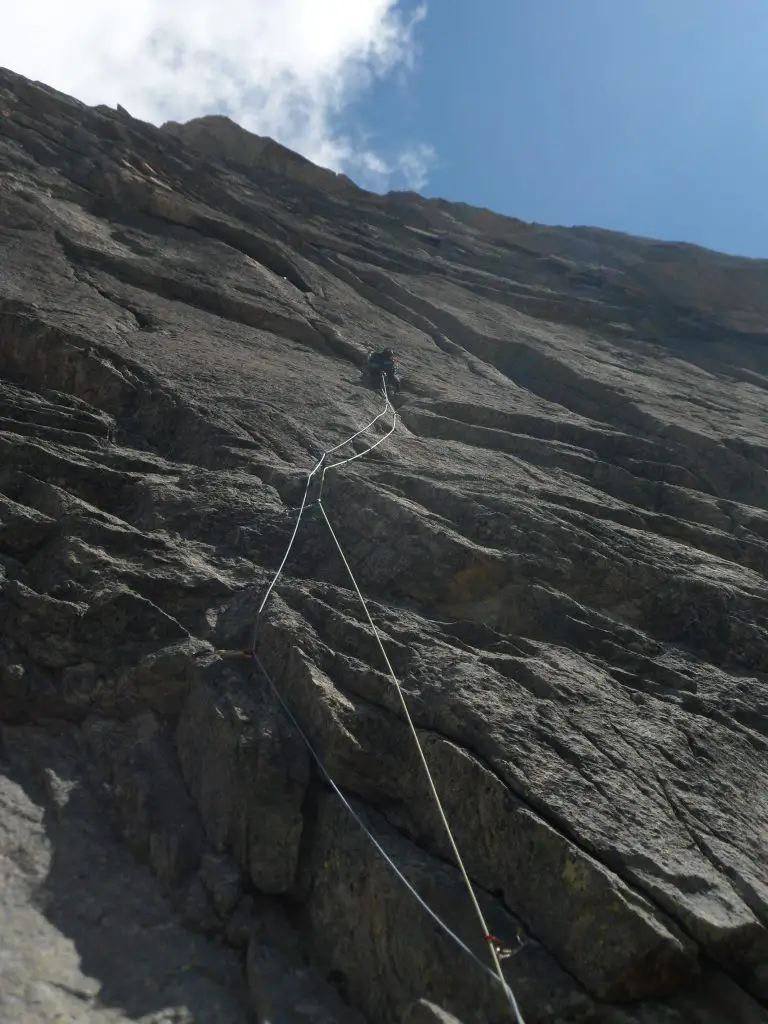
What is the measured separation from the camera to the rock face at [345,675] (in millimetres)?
4746

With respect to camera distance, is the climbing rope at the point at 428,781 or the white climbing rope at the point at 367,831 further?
the white climbing rope at the point at 367,831

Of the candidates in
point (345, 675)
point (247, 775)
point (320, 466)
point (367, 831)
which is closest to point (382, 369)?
point (320, 466)

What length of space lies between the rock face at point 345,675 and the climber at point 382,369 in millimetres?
331

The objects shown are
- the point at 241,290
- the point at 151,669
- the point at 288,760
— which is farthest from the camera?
the point at 241,290

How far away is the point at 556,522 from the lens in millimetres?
8250

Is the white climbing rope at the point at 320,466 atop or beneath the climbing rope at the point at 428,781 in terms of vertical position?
atop

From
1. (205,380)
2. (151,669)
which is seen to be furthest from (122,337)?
(151,669)

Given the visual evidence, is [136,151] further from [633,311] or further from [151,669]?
[151,669]

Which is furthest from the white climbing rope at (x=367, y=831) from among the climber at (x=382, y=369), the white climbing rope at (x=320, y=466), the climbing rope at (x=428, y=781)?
the climber at (x=382, y=369)

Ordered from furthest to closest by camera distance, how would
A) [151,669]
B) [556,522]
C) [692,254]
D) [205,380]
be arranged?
[692,254] < [205,380] < [556,522] < [151,669]

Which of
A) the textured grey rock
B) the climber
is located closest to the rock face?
the textured grey rock

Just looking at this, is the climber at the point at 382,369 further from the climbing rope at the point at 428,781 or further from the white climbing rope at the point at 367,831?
the white climbing rope at the point at 367,831

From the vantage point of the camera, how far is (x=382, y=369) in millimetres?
11586

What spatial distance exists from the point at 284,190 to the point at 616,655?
1839cm
